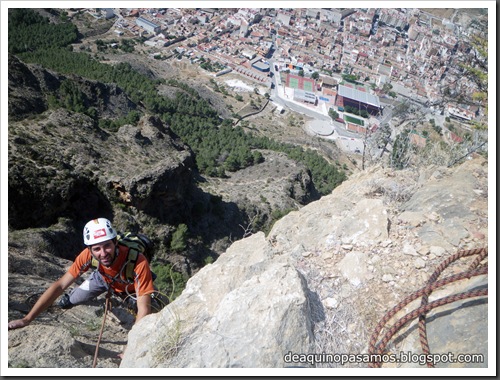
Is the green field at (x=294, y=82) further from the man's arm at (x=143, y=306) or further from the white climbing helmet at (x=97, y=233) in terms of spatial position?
the man's arm at (x=143, y=306)

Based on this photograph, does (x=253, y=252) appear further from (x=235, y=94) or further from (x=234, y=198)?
(x=235, y=94)

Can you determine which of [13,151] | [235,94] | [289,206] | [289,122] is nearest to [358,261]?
[13,151]

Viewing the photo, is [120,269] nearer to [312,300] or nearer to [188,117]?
[312,300]

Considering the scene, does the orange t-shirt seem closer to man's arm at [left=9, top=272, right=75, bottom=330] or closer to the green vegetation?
man's arm at [left=9, top=272, right=75, bottom=330]

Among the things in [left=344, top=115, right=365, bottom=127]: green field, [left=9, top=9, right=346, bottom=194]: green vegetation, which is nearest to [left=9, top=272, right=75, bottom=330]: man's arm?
[left=9, top=9, right=346, bottom=194]: green vegetation

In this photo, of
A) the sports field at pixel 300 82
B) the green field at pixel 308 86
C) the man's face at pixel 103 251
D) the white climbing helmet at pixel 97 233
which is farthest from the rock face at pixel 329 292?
the sports field at pixel 300 82

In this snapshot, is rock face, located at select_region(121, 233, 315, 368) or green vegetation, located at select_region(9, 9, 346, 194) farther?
green vegetation, located at select_region(9, 9, 346, 194)
